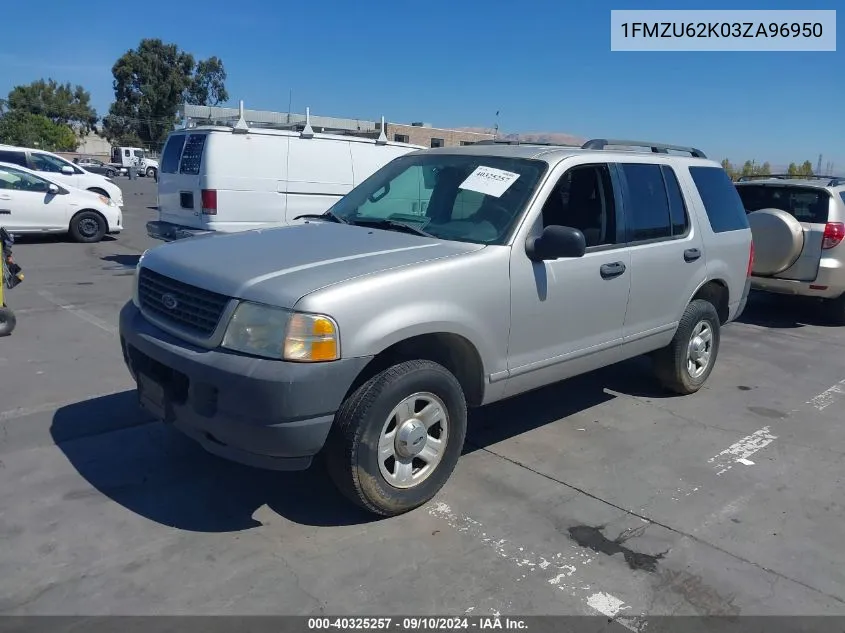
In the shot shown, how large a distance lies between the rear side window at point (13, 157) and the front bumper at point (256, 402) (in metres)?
14.3

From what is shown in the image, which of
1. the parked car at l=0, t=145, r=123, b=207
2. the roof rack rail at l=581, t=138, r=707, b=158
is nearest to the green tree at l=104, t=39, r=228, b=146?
the parked car at l=0, t=145, r=123, b=207

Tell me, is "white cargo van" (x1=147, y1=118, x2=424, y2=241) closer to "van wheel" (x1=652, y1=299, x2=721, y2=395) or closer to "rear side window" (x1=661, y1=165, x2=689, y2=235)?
"rear side window" (x1=661, y1=165, x2=689, y2=235)

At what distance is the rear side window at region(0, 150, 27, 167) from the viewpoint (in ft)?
49.6

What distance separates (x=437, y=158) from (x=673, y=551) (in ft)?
9.55

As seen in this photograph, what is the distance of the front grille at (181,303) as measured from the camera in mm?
3369

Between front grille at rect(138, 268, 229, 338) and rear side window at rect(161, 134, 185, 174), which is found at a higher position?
rear side window at rect(161, 134, 185, 174)

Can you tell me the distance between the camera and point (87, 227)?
13648mm

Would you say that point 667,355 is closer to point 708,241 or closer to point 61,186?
point 708,241

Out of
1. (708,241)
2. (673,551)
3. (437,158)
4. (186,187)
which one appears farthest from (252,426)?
(186,187)

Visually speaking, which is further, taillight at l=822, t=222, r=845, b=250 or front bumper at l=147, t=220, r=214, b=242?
front bumper at l=147, t=220, r=214, b=242

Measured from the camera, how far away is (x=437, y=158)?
4.91 metres

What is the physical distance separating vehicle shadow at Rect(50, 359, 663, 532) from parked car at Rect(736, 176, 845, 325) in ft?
15.0

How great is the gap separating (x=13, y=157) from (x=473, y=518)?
1548 cm

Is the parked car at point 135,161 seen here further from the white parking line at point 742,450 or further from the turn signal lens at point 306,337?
the turn signal lens at point 306,337
